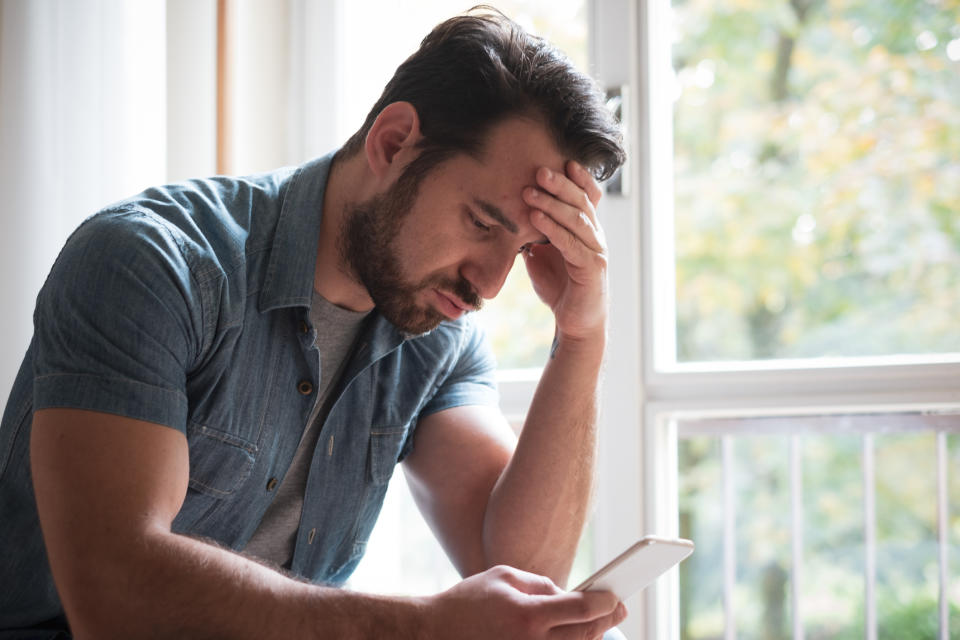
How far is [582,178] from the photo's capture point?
1.22 meters

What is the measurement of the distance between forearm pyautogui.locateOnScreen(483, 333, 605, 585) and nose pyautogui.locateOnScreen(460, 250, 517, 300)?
225mm

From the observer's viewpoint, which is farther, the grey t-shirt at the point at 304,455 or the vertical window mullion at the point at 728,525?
the vertical window mullion at the point at 728,525

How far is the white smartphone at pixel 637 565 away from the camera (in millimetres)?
903

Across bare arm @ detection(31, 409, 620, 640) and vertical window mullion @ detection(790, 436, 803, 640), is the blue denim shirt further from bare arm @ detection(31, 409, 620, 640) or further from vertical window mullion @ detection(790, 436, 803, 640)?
vertical window mullion @ detection(790, 436, 803, 640)

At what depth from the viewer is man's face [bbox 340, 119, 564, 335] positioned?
1.19 m

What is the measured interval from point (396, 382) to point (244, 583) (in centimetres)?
52

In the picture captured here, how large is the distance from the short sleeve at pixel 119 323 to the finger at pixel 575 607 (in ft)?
1.52

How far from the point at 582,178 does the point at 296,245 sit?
41 cm

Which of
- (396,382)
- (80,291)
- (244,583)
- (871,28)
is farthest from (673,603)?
(871,28)

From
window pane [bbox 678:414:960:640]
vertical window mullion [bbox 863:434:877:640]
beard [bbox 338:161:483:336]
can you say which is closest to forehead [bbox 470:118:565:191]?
beard [bbox 338:161:483:336]

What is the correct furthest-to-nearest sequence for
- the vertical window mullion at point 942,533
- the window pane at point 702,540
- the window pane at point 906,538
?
the window pane at point 702,540 < the window pane at point 906,538 < the vertical window mullion at point 942,533

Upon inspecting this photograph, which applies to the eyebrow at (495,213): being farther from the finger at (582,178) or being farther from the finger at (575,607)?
the finger at (575,607)

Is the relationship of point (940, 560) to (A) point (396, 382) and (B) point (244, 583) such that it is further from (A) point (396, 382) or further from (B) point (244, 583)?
(B) point (244, 583)

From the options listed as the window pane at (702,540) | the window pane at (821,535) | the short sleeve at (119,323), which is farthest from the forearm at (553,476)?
the window pane at (702,540)
